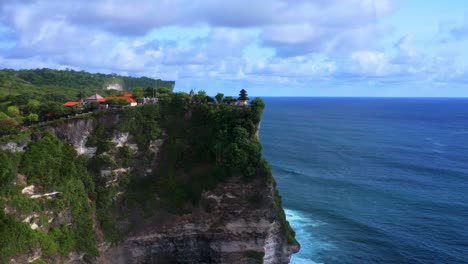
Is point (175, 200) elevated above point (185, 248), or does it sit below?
above

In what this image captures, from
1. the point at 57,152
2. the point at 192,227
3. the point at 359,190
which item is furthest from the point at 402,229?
the point at 57,152

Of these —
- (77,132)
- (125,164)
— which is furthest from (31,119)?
(125,164)

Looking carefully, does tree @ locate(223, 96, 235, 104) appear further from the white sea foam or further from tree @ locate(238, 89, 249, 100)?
the white sea foam

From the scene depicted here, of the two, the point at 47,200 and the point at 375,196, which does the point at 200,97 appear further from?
the point at 375,196

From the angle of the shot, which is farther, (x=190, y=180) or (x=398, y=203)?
(x=398, y=203)

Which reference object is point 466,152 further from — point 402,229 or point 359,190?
point 402,229

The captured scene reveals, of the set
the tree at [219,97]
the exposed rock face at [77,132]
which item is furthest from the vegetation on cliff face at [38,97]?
the tree at [219,97]

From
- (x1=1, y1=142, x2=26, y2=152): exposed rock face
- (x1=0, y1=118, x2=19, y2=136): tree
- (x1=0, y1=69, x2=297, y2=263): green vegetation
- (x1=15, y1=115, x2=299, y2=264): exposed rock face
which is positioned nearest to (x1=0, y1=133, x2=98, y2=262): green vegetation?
(x1=0, y1=69, x2=297, y2=263): green vegetation

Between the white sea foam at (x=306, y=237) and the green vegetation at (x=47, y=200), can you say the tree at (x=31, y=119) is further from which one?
the white sea foam at (x=306, y=237)
